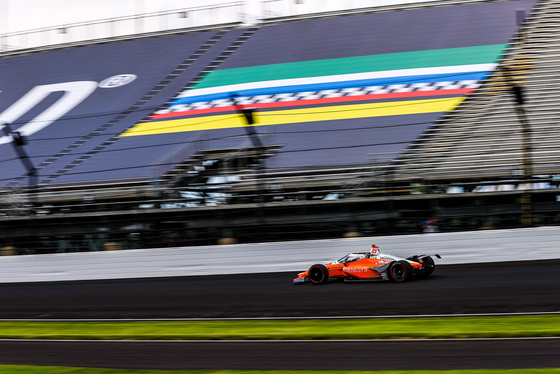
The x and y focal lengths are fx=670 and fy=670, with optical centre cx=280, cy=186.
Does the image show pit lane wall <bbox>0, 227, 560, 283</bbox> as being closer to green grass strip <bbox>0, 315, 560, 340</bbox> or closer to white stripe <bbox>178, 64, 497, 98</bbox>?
green grass strip <bbox>0, 315, 560, 340</bbox>

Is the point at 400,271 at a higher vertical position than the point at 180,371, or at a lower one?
lower

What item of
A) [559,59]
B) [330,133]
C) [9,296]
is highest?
[559,59]

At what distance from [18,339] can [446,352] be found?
17.6 feet

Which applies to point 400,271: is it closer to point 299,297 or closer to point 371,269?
point 371,269

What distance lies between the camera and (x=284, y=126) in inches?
655

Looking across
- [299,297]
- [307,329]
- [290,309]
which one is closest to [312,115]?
[299,297]

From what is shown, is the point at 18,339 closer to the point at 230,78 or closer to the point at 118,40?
the point at 230,78

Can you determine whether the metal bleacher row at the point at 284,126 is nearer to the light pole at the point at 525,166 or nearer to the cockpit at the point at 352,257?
the light pole at the point at 525,166

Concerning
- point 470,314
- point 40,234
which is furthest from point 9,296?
point 470,314

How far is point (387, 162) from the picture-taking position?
13.2 metres

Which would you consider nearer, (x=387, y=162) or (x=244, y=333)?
(x=244, y=333)

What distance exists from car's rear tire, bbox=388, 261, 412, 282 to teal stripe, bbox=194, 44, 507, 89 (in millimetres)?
8599

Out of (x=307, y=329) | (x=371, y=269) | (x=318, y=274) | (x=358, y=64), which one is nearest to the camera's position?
(x=307, y=329)

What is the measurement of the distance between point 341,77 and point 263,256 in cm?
749
